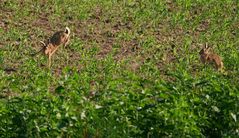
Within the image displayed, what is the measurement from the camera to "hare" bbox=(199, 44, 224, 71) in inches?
486

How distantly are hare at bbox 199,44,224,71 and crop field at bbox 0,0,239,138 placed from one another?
9 cm

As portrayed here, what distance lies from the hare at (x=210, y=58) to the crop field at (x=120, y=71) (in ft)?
0.28

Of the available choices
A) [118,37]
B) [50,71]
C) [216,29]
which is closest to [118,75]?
[50,71]

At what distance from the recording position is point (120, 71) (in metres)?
12.1

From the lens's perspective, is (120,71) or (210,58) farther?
(210,58)

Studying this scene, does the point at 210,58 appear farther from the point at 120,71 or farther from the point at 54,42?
the point at 54,42

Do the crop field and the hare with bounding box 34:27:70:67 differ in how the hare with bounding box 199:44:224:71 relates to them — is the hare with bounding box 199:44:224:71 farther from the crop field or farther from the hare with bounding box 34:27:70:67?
the hare with bounding box 34:27:70:67

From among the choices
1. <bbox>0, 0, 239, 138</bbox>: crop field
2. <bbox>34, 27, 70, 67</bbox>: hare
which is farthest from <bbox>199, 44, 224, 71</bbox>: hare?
<bbox>34, 27, 70, 67</bbox>: hare

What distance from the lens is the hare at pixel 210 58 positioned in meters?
12.4

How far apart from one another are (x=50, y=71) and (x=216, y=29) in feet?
14.2

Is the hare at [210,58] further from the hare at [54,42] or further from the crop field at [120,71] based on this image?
the hare at [54,42]

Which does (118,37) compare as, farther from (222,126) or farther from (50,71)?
(222,126)

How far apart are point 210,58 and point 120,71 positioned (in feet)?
5.01

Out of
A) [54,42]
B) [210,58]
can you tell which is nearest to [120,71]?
[54,42]
